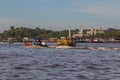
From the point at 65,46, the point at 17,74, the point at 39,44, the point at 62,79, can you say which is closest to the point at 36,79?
the point at 62,79

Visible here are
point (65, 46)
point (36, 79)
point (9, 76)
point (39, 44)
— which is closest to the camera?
point (36, 79)

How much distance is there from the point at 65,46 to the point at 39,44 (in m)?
12.0

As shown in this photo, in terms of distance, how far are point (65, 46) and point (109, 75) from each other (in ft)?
294

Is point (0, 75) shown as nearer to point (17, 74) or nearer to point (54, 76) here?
point (17, 74)

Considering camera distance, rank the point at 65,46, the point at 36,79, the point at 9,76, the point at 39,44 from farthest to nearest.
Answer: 1. the point at 39,44
2. the point at 65,46
3. the point at 9,76
4. the point at 36,79

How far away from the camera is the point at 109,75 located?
34.2 meters

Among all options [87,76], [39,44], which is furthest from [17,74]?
[39,44]

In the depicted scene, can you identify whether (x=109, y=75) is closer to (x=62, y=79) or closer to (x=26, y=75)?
(x=62, y=79)

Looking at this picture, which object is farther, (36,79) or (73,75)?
(73,75)

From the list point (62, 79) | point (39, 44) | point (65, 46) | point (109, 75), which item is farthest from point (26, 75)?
point (39, 44)

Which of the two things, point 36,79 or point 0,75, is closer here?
point 36,79

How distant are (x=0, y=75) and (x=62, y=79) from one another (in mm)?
5336

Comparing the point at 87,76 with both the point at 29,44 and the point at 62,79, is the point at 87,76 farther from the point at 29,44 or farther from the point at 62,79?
the point at 29,44

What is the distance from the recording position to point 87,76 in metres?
33.6
